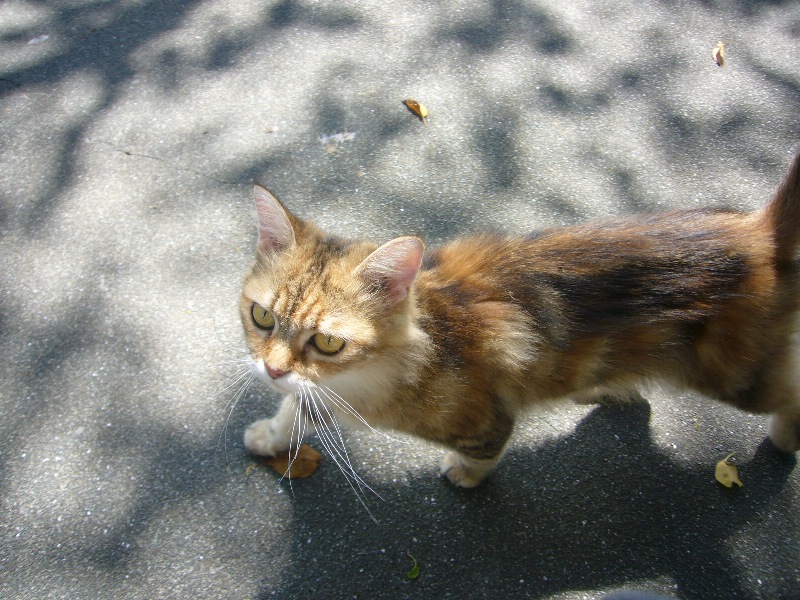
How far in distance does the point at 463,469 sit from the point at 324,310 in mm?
899

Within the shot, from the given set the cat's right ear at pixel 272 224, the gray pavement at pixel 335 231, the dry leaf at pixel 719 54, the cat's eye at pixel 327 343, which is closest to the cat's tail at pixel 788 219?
the gray pavement at pixel 335 231

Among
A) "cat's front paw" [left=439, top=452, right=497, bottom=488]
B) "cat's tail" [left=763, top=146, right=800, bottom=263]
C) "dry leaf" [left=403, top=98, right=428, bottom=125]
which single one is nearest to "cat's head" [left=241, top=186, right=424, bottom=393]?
"cat's front paw" [left=439, top=452, right=497, bottom=488]

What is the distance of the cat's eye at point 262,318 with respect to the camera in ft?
6.16

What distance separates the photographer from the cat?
71.8 inches

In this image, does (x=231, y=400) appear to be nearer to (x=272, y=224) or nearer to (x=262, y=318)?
(x=262, y=318)

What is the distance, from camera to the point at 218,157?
3281 mm

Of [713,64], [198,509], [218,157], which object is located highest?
[713,64]

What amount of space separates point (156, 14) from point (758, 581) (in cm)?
451

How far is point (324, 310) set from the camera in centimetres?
179

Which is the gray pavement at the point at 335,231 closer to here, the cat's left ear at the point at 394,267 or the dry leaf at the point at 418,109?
the dry leaf at the point at 418,109

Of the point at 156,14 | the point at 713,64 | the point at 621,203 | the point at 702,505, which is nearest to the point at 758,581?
the point at 702,505

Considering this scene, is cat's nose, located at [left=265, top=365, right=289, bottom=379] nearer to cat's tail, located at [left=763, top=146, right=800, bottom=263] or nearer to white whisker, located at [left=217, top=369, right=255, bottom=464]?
white whisker, located at [left=217, top=369, right=255, bottom=464]

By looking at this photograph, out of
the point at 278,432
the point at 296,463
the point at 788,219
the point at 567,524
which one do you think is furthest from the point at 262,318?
the point at 788,219

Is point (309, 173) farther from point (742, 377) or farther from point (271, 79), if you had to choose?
point (742, 377)
